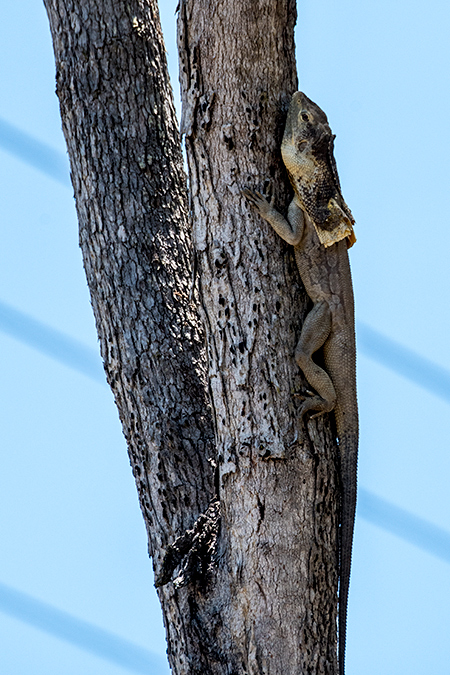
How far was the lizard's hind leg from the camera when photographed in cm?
361

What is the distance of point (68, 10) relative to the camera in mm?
4406

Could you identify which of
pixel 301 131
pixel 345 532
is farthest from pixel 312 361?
pixel 301 131

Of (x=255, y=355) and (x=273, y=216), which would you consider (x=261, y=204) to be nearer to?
(x=273, y=216)

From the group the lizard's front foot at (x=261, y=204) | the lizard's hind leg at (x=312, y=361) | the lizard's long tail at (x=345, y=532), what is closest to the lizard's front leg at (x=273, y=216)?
the lizard's front foot at (x=261, y=204)

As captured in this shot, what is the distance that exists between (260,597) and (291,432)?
69cm

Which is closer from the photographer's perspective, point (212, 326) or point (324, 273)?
point (212, 326)

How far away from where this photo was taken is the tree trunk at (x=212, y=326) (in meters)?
3.44

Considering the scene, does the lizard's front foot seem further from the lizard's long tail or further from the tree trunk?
the lizard's long tail

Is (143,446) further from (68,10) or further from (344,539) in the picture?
(68,10)

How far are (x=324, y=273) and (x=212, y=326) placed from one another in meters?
0.67

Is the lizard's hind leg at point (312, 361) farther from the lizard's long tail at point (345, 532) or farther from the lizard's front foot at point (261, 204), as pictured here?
the lizard's front foot at point (261, 204)

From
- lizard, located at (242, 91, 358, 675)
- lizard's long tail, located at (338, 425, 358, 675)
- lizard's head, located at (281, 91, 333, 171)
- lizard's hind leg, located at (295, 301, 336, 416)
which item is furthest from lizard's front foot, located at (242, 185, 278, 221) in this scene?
lizard's long tail, located at (338, 425, 358, 675)

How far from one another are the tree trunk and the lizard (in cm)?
7

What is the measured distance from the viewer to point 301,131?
3789mm
